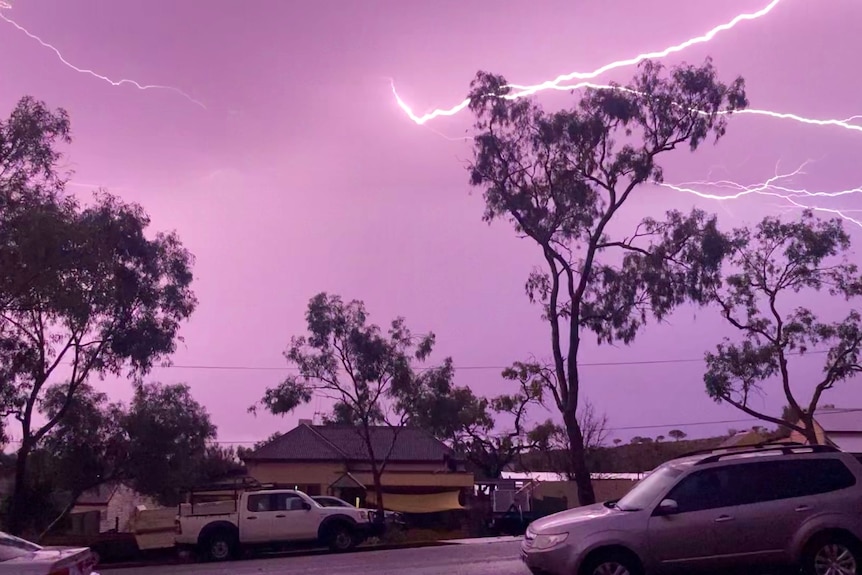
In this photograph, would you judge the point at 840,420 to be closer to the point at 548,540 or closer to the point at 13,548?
the point at 548,540

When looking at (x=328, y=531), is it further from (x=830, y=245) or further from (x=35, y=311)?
(x=830, y=245)

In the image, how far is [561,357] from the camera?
3155 cm

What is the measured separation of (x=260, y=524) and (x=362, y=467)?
2763 cm

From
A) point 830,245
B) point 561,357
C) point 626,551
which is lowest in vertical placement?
point 626,551

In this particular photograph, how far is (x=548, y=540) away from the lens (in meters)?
11.4

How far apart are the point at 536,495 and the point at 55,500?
26.0 meters

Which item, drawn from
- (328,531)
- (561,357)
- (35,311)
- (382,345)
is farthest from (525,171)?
(35,311)

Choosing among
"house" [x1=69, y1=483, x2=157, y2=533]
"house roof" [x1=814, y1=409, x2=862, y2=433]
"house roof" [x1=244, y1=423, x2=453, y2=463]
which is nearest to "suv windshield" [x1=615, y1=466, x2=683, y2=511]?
"house roof" [x1=814, y1=409, x2=862, y2=433]

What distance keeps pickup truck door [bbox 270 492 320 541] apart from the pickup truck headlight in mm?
14564

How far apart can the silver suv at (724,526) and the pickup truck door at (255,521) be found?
14470mm

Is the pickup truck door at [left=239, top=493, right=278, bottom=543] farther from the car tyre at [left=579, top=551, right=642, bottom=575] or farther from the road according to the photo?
the car tyre at [left=579, top=551, right=642, bottom=575]

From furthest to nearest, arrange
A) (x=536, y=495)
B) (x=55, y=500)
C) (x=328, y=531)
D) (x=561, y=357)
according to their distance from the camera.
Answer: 1. (x=536, y=495)
2. (x=55, y=500)
3. (x=561, y=357)
4. (x=328, y=531)

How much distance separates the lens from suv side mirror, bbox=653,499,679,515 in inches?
442

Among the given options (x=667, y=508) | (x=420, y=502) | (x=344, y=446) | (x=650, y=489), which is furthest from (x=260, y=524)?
(x=344, y=446)
